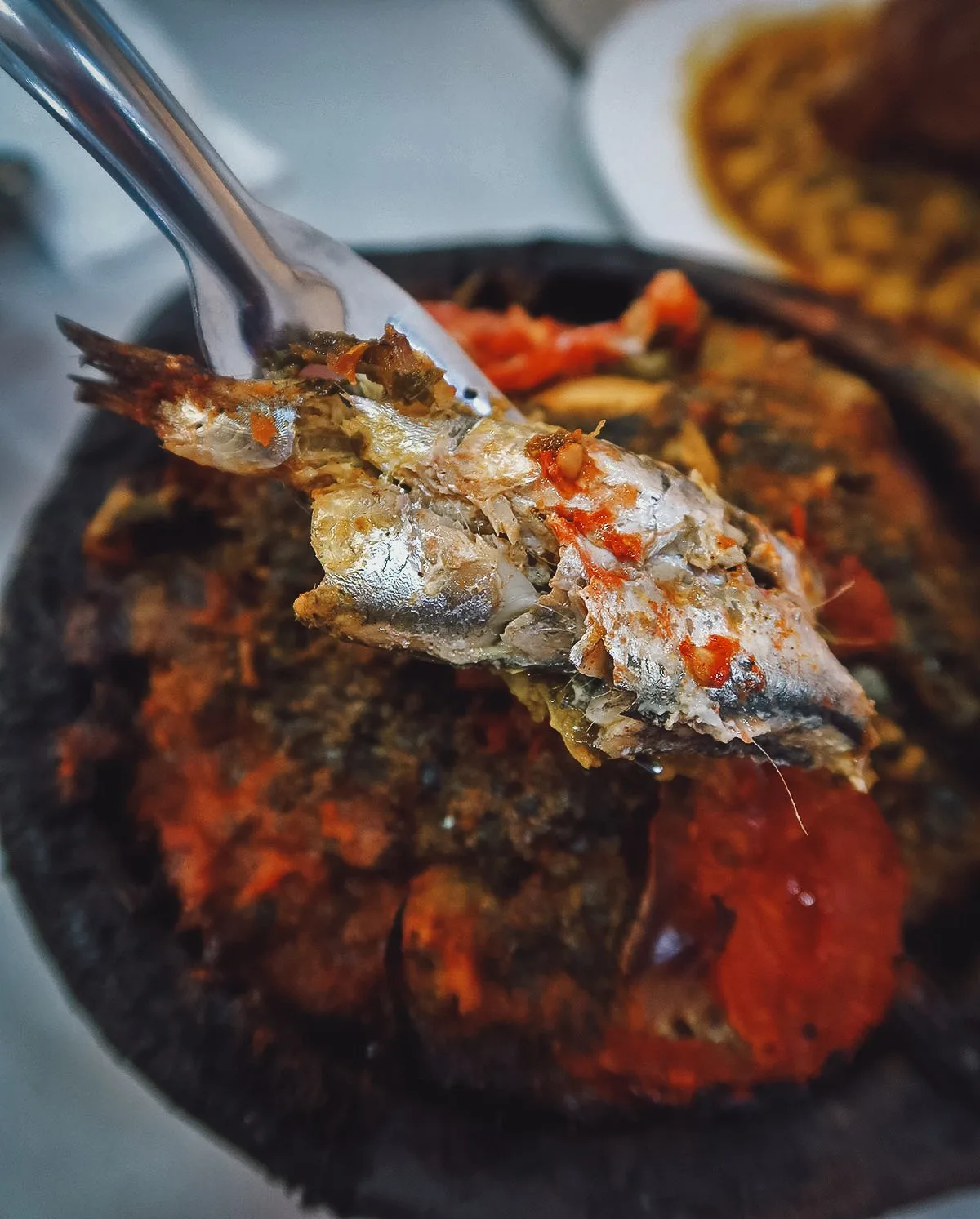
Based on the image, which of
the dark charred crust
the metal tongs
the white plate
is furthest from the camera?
the white plate

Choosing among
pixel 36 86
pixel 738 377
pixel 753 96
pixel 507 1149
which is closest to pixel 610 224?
pixel 753 96

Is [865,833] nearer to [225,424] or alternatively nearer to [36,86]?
[225,424]

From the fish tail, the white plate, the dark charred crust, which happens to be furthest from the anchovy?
the white plate

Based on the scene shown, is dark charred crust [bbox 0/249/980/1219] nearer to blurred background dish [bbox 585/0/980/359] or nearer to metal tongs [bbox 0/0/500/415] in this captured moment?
metal tongs [bbox 0/0/500/415]

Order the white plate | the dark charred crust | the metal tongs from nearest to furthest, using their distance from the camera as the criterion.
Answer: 1. the metal tongs
2. the dark charred crust
3. the white plate

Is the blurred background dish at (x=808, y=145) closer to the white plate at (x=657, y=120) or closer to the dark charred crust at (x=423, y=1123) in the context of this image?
the white plate at (x=657, y=120)

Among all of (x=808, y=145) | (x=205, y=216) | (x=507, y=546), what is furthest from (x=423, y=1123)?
(x=808, y=145)
